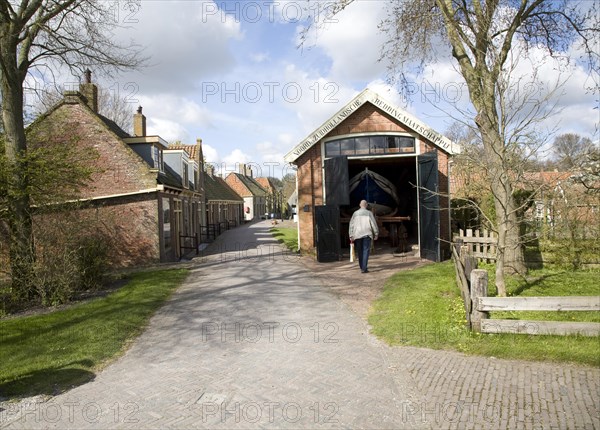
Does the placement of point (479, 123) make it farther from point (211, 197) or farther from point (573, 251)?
Answer: point (211, 197)

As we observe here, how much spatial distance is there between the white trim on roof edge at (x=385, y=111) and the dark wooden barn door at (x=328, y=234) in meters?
2.69

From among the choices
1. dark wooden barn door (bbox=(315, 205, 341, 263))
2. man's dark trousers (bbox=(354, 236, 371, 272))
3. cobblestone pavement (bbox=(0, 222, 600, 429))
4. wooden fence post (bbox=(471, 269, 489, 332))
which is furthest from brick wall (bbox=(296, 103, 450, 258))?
wooden fence post (bbox=(471, 269, 489, 332))

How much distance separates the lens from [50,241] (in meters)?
10.3

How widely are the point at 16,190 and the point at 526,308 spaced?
37.3ft

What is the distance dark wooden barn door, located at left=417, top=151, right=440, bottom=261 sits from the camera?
1335cm

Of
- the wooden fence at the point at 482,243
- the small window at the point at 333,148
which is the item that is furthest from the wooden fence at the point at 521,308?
the small window at the point at 333,148

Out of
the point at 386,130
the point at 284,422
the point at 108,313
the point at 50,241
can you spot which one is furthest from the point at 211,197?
the point at 284,422

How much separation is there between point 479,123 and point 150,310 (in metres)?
8.15

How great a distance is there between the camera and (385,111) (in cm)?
1491

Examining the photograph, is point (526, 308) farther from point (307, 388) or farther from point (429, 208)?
point (429, 208)

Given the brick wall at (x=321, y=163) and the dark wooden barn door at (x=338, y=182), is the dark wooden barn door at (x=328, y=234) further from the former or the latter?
the brick wall at (x=321, y=163)

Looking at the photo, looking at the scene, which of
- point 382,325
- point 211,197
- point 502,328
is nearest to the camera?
point 502,328

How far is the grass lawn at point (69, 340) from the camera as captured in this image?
17.7 feet

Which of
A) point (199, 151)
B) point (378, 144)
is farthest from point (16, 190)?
point (199, 151)
